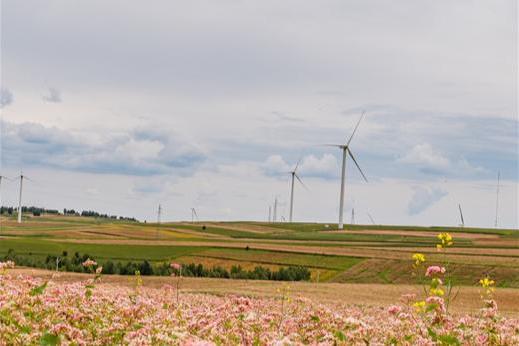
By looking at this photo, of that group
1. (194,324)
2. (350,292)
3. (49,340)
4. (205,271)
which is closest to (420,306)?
(194,324)

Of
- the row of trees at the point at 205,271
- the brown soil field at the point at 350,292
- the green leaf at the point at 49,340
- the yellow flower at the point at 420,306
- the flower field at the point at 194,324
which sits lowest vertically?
the row of trees at the point at 205,271

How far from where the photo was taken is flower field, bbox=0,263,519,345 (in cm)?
778

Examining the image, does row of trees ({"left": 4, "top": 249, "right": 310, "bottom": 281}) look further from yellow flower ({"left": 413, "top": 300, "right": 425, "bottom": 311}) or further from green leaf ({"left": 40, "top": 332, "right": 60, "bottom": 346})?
green leaf ({"left": 40, "top": 332, "right": 60, "bottom": 346})

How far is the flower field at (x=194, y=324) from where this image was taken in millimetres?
7782

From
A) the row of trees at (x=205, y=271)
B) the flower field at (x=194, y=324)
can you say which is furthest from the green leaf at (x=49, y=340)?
the row of trees at (x=205, y=271)

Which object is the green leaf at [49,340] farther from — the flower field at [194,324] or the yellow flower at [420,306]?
the yellow flower at [420,306]

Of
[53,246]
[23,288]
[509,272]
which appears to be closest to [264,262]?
[509,272]

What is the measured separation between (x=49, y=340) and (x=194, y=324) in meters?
1.74

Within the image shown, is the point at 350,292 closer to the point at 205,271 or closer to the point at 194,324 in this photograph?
the point at 205,271

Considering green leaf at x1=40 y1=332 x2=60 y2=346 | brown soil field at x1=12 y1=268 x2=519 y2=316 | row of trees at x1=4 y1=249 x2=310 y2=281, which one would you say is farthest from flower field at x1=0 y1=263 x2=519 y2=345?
row of trees at x1=4 y1=249 x2=310 y2=281

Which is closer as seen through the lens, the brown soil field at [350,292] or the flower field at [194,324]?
the flower field at [194,324]

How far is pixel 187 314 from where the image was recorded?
408 inches

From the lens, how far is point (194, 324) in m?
8.63

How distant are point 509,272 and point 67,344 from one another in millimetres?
60800
